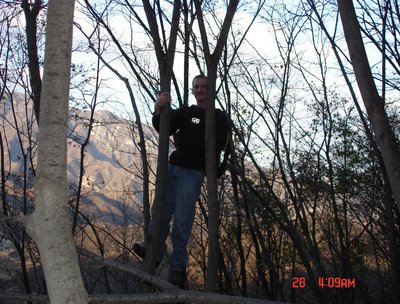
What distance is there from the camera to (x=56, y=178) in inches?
50.5

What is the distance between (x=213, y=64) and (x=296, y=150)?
725cm

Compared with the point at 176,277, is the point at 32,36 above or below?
above

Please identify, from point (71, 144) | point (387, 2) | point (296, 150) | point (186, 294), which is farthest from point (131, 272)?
point (296, 150)

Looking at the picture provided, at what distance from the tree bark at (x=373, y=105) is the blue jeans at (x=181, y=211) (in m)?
1.35

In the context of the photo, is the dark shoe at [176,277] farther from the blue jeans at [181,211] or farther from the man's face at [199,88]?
the man's face at [199,88]

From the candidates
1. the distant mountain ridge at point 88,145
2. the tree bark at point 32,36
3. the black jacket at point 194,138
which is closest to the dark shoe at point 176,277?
the black jacket at point 194,138

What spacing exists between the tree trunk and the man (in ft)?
6.47

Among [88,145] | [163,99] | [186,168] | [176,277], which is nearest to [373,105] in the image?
[163,99]

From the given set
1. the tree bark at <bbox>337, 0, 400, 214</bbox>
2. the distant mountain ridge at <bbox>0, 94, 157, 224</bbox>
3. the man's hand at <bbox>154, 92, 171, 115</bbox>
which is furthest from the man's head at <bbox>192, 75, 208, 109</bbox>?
the distant mountain ridge at <bbox>0, 94, 157, 224</bbox>

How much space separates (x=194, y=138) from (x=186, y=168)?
23cm

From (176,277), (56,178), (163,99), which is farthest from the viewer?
(176,277)

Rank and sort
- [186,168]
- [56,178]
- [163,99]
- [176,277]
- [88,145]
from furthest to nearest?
1. [88,145]
2. [186,168]
3. [176,277]
4. [163,99]
5. [56,178]

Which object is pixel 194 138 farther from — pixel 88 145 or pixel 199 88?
pixel 88 145

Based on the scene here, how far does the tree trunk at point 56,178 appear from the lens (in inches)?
48.8
